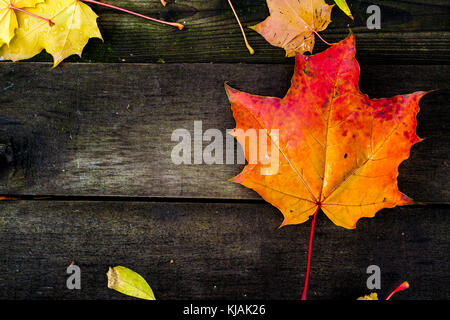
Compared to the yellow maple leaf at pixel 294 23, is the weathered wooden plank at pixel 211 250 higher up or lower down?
lower down

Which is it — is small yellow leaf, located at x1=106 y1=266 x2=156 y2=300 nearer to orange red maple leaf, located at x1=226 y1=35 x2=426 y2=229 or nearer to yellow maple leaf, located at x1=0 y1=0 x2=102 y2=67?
orange red maple leaf, located at x1=226 y1=35 x2=426 y2=229

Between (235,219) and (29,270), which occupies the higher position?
(235,219)

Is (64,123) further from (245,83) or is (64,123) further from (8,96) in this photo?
(245,83)

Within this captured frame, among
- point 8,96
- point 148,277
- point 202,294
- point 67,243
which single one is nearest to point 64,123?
point 8,96

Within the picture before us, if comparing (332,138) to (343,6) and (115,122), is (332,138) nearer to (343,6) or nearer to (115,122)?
(343,6)

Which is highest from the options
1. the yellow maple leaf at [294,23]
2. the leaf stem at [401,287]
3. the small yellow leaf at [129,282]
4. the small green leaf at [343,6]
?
the small green leaf at [343,6]
